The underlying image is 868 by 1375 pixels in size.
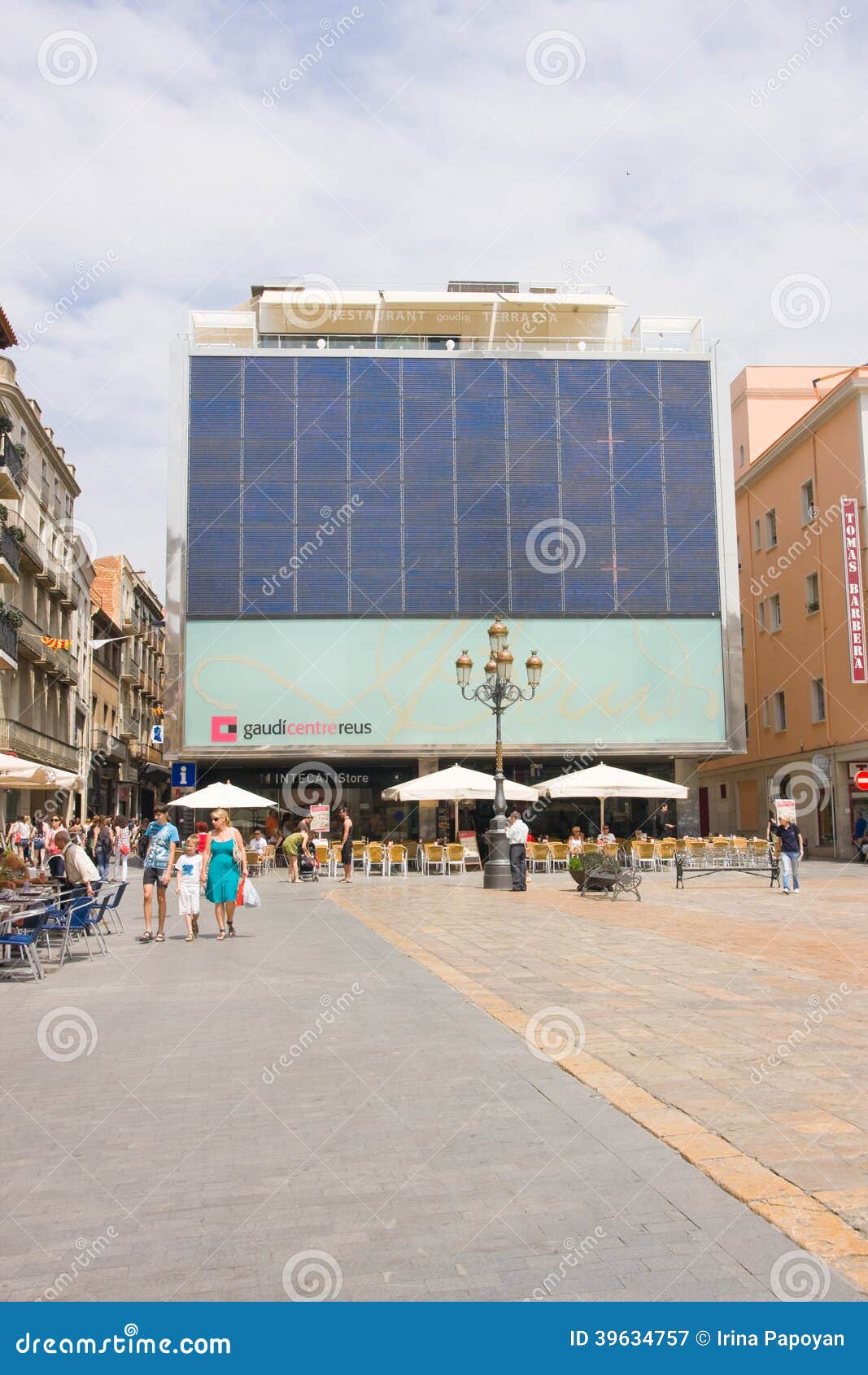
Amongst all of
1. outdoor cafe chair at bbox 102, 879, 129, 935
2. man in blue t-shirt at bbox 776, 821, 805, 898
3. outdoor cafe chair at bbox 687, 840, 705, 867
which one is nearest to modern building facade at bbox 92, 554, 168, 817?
outdoor cafe chair at bbox 687, 840, 705, 867

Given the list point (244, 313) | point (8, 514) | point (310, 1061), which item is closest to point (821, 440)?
point (244, 313)

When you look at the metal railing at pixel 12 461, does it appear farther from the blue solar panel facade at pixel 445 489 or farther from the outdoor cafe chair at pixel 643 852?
the outdoor cafe chair at pixel 643 852

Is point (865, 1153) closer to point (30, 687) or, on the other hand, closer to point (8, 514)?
point (8, 514)

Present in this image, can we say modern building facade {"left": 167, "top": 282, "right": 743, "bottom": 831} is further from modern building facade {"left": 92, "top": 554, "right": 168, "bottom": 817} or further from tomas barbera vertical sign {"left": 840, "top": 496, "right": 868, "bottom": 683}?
modern building facade {"left": 92, "top": 554, "right": 168, "bottom": 817}

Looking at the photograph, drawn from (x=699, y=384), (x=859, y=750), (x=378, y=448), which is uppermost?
(x=699, y=384)

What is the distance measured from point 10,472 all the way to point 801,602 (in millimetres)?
26089

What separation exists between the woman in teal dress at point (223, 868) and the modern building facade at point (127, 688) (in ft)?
126

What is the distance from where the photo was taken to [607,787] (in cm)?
2575

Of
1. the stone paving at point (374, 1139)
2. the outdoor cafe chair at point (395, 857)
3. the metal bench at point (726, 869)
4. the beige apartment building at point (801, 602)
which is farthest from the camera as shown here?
the beige apartment building at point (801, 602)

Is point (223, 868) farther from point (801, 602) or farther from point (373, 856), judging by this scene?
point (801, 602)

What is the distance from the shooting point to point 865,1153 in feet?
16.1

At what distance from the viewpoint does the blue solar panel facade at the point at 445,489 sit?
37719 millimetres

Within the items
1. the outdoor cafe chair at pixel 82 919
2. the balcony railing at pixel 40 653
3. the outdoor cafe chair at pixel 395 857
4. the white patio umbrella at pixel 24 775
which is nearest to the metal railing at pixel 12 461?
the balcony railing at pixel 40 653
